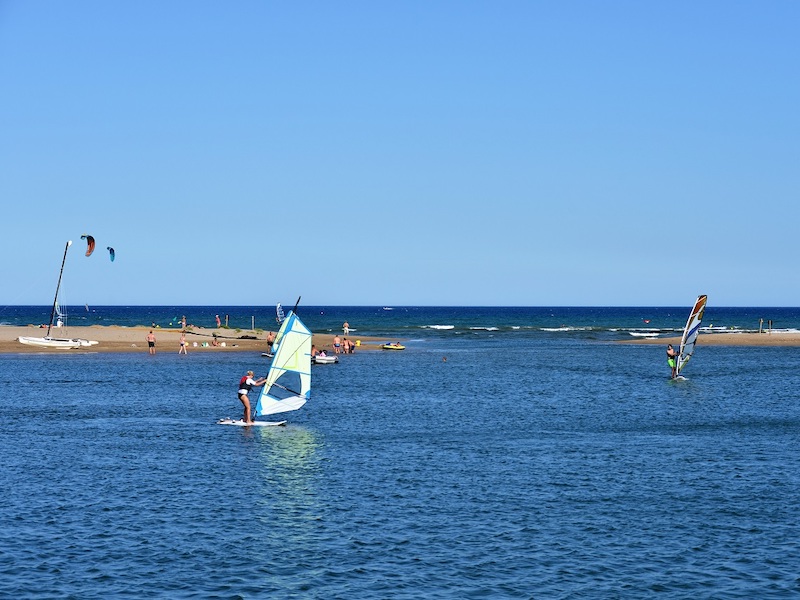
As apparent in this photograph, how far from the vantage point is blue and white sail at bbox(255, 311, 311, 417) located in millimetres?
45625

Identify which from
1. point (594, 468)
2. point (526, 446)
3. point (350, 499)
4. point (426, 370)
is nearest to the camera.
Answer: point (350, 499)

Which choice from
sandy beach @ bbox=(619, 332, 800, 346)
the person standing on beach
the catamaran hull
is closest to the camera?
the person standing on beach

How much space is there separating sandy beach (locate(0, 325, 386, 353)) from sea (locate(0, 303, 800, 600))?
40.6 metres

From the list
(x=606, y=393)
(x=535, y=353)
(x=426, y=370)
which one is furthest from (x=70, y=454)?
(x=535, y=353)

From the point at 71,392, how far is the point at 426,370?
3110 centimetres

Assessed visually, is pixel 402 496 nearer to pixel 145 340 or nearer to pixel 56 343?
pixel 56 343

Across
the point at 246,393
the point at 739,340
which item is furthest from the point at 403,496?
the point at 739,340

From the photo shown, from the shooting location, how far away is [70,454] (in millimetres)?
35125

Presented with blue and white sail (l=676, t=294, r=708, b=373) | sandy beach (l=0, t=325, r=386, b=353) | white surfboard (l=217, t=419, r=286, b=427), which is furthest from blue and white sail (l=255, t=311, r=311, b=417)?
sandy beach (l=0, t=325, r=386, b=353)

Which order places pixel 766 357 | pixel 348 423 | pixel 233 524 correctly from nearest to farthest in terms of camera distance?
pixel 233 524, pixel 348 423, pixel 766 357

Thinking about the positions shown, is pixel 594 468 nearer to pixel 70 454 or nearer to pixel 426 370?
pixel 70 454

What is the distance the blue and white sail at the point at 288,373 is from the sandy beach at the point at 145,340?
180 ft

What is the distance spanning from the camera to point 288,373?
152 ft

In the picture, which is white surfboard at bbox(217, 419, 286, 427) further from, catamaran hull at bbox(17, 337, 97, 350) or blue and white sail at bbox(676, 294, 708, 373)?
catamaran hull at bbox(17, 337, 97, 350)
